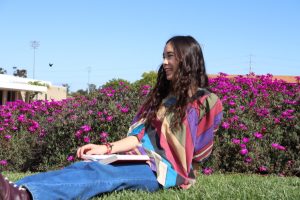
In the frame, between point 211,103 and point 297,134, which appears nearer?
point 211,103

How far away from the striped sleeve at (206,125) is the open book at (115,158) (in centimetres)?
38

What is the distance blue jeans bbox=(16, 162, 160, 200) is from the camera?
2.77m

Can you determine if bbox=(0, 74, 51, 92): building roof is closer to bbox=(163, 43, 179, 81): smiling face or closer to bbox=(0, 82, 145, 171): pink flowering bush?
bbox=(0, 82, 145, 171): pink flowering bush

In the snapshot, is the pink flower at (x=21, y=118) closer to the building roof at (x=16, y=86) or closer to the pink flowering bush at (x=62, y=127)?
the pink flowering bush at (x=62, y=127)

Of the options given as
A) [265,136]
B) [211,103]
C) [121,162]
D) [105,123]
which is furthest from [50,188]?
[265,136]

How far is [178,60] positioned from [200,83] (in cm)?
23

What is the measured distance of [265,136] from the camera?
21.6 feet

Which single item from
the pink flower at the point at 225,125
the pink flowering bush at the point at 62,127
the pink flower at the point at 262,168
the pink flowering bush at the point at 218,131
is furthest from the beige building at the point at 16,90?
the pink flower at the point at 262,168

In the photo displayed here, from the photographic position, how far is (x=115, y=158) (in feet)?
10.3

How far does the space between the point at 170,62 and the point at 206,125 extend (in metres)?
0.51

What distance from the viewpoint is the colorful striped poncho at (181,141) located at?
3.31 m

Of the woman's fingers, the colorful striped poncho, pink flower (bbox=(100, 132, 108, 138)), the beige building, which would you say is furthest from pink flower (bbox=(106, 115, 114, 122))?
the beige building

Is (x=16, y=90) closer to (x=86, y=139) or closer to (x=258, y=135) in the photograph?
(x=86, y=139)

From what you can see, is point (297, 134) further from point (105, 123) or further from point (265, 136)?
point (105, 123)
